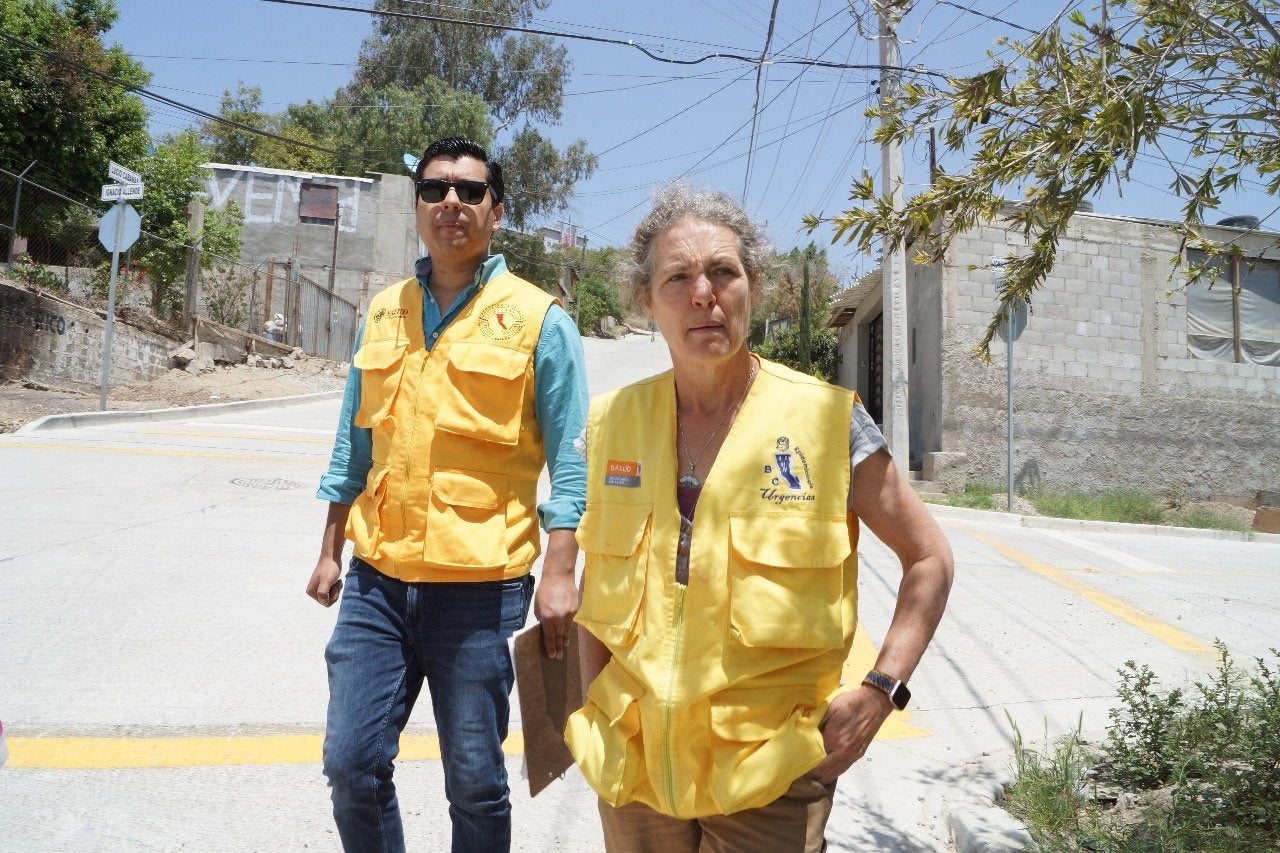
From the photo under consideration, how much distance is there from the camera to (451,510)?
8.07 feet

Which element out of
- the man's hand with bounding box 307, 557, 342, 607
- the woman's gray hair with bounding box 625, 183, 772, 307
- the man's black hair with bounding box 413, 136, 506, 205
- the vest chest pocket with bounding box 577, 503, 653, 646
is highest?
the man's black hair with bounding box 413, 136, 506, 205

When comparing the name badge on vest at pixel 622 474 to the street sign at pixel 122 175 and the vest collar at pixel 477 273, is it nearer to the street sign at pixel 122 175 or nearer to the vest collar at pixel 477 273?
the vest collar at pixel 477 273

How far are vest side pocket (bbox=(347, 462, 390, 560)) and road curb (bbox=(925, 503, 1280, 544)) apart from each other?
10.5 meters

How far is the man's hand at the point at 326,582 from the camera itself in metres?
2.78

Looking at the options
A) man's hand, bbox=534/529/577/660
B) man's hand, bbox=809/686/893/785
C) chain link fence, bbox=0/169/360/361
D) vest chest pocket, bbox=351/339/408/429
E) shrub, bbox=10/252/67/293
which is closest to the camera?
man's hand, bbox=809/686/893/785

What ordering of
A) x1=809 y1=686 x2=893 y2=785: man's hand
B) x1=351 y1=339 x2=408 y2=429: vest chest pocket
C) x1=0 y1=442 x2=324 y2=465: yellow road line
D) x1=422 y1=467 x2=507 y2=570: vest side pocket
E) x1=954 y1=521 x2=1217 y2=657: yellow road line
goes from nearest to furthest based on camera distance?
1. x1=809 y1=686 x2=893 y2=785: man's hand
2. x1=422 y1=467 x2=507 y2=570: vest side pocket
3. x1=351 y1=339 x2=408 y2=429: vest chest pocket
4. x1=954 y1=521 x2=1217 y2=657: yellow road line
5. x1=0 y1=442 x2=324 y2=465: yellow road line

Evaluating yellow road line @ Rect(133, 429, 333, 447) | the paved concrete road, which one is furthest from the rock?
yellow road line @ Rect(133, 429, 333, 447)

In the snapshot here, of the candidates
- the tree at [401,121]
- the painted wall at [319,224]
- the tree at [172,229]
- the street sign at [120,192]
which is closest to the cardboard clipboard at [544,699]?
the street sign at [120,192]

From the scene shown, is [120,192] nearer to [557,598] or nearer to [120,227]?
[120,227]

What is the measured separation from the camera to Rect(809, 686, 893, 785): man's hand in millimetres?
1816

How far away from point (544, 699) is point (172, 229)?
24.6 metres

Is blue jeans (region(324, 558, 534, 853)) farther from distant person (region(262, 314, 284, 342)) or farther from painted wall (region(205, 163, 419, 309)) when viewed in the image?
painted wall (region(205, 163, 419, 309))

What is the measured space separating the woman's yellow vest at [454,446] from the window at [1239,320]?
1662 cm

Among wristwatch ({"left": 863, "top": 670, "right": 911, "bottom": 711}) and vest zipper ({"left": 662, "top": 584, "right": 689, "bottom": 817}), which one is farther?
wristwatch ({"left": 863, "top": 670, "right": 911, "bottom": 711})
